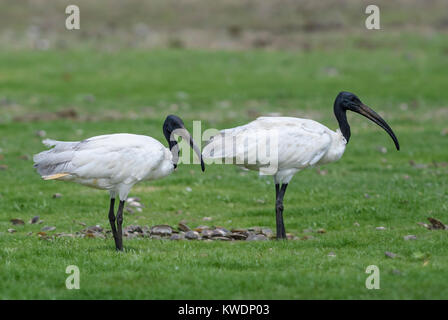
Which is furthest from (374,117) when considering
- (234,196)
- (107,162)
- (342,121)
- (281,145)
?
(107,162)

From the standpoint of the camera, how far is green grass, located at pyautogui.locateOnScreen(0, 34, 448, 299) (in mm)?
8523

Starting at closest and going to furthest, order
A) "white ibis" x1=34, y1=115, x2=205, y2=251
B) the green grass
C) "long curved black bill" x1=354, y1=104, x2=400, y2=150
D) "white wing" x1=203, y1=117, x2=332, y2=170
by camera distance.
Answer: the green grass → "white ibis" x1=34, y1=115, x2=205, y2=251 → "white wing" x1=203, y1=117, x2=332, y2=170 → "long curved black bill" x1=354, y1=104, x2=400, y2=150

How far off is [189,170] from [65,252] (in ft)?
26.3

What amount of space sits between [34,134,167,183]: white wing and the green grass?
3.42ft

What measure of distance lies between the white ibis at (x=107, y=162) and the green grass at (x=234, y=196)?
951mm

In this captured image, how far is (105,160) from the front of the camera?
1006 cm

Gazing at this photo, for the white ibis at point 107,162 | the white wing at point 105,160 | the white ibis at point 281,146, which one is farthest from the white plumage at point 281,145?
the white wing at point 105,160

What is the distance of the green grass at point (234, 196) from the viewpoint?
28.0 feet

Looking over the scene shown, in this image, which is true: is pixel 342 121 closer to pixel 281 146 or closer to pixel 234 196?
pixel 281 146

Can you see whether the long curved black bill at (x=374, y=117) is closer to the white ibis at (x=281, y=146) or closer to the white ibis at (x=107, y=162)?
the white ibis at (x=281, y=146)

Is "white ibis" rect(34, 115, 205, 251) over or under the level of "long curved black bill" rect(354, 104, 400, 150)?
under

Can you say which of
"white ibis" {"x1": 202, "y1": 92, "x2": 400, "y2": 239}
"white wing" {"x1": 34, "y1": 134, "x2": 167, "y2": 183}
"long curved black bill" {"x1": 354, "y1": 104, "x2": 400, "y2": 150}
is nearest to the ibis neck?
"long curved black bill" {"x1": 354, "y1": 104, "x2": 400, "y2": 150}

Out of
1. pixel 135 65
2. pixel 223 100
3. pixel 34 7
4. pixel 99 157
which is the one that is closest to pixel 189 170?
pixel 99 157

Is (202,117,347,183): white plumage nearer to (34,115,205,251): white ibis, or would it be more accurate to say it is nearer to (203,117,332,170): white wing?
(203,117,332,170): white wing
